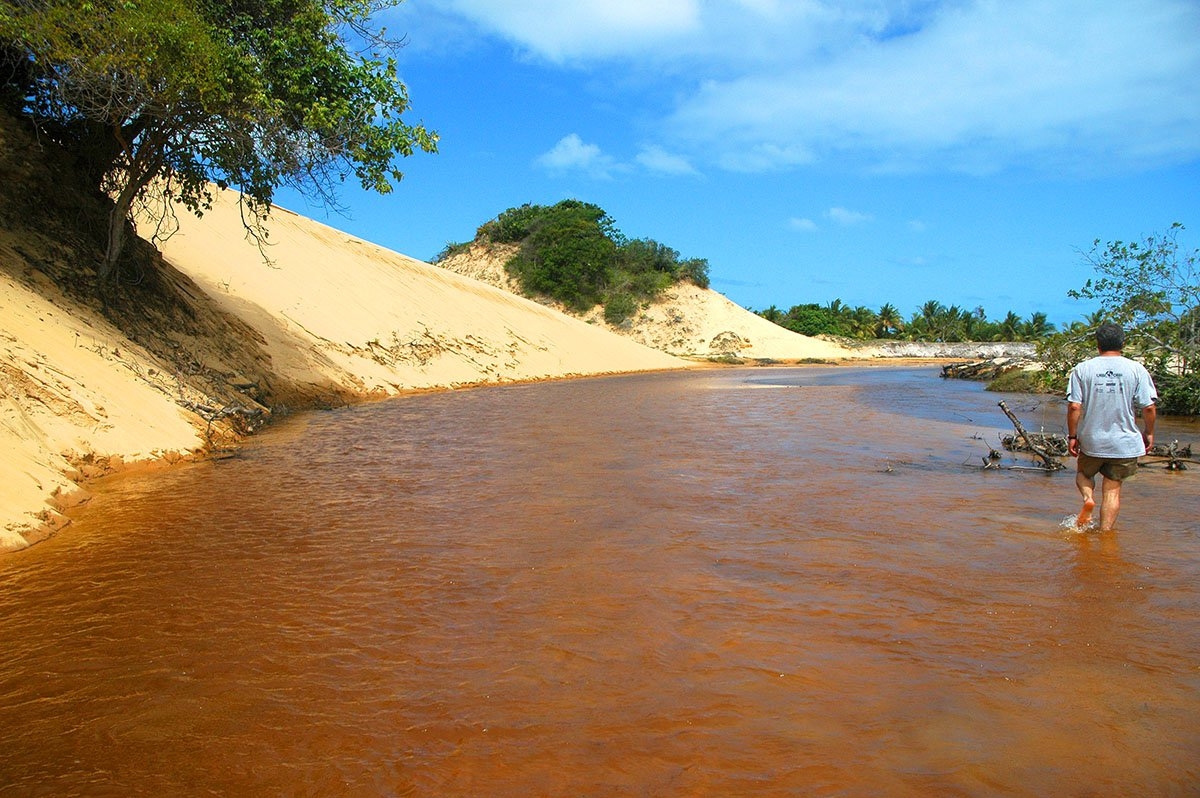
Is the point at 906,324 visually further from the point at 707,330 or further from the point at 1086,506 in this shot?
the point at 1086,506

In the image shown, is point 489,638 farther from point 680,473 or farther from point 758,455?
point 758,455

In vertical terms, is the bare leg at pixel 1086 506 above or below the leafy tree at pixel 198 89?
below

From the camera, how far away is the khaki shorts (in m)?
5.76

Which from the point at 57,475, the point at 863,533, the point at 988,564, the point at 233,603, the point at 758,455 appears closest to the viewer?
the point at 233,603

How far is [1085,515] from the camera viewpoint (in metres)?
5.84

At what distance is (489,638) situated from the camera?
3.92 metres

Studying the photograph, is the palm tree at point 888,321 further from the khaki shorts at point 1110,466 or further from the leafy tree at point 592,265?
the khaki shorts at point 1110,466

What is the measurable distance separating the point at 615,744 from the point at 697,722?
14.5 inches

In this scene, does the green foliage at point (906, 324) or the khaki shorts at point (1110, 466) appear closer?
the khaki shorts at point (1110, 466)

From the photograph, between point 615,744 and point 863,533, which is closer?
point 615,744

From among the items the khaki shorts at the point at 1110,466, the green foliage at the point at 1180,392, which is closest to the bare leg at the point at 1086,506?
the khaki shorts at the point at 1110,466

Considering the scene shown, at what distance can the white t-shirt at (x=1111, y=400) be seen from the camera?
5715mm

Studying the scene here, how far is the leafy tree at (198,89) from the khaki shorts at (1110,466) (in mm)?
10280

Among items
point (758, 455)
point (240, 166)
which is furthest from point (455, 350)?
point (758, 455)
